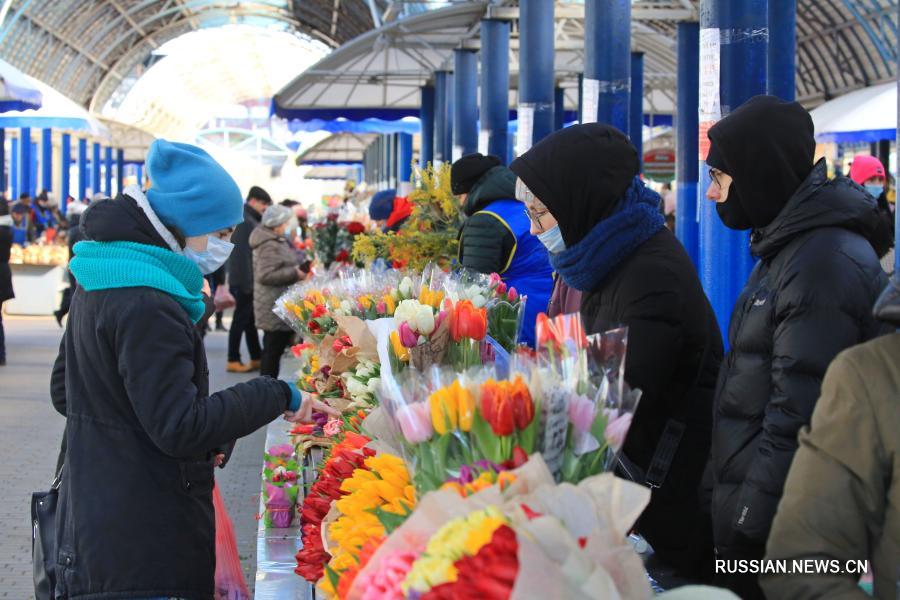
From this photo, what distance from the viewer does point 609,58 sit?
29.8 ft

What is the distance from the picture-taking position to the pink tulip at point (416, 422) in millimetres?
2176

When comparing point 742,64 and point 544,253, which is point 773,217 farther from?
point 544,253

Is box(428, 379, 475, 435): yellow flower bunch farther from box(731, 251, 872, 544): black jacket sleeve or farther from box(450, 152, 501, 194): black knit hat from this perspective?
box(450, 152, 501, 194): black knit hat

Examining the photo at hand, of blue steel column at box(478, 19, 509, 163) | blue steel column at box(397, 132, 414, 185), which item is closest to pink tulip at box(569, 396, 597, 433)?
blue steel column at box(478, 19, 509, 163)

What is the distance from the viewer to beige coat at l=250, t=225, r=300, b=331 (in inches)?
444

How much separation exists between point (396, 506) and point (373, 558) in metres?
0.35

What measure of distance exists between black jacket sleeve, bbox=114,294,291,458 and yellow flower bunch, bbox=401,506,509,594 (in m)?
1.22

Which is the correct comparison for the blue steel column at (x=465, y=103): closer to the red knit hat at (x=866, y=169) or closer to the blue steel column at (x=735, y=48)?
the red knit hat at (x=866, y=169)

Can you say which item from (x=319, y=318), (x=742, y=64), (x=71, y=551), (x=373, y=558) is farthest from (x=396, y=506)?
(x=742, y=64)

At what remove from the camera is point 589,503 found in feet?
6.02

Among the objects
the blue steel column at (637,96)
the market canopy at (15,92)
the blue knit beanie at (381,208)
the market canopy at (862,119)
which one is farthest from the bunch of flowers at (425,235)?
the blue steel column at (637,96)

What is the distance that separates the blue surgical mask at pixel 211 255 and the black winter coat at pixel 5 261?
33.9 ft

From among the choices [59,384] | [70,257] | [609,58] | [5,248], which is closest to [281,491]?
[59,384]

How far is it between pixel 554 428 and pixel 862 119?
44.8ft
